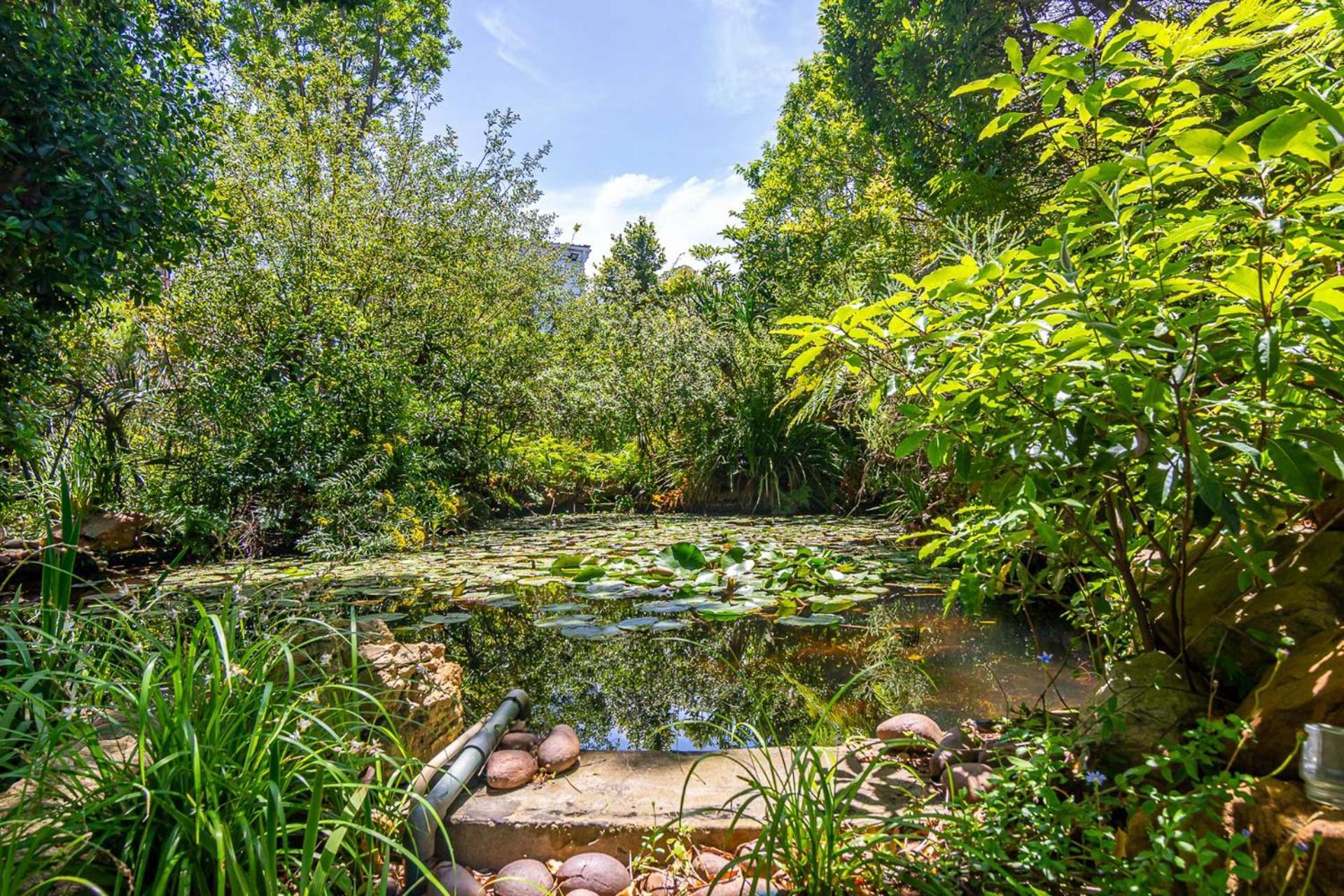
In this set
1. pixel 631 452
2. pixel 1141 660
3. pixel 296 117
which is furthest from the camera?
pixel 631 452

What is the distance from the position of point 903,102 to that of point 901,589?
17.5ft

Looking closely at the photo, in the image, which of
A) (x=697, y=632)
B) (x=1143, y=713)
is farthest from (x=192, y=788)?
(x=697, y=632)

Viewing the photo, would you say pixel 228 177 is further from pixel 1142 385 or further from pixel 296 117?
pixel 1142 385

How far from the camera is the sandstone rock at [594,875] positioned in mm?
1247

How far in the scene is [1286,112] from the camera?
796mm

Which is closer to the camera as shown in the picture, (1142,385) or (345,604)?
(1142,385)

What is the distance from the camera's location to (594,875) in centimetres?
126

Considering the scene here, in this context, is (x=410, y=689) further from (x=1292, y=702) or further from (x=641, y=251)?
(x=641, y=251)

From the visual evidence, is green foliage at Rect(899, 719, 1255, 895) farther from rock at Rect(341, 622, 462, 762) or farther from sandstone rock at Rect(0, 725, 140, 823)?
sandstone rock at Rect(0, 725, 140, 823)

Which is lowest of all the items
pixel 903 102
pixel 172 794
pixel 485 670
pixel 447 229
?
pixel 485 670

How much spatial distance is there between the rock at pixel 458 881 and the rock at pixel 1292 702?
1.42 metres

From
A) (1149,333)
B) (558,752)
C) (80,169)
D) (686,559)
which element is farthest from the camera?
(686,559)

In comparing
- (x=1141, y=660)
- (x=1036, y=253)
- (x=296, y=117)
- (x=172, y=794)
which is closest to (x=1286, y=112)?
(x=1036, y=253)

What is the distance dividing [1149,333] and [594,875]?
4.70ft
